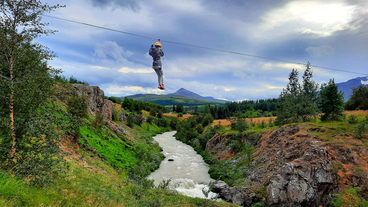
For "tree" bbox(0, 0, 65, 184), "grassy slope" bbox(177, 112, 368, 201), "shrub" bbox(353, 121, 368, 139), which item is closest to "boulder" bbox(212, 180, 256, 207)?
"grassy slope" bbox(177, 112, 368, 201)

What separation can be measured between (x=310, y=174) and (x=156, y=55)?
2912cm

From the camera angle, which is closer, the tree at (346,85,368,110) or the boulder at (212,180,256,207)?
the boulder at (212,180,256,207)

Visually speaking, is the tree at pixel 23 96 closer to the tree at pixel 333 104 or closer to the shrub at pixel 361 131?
the shrub at pixel 361 131

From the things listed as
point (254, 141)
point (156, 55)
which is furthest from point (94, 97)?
point (254, 141)

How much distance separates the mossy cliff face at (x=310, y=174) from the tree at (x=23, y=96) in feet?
69.3

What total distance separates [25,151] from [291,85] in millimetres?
85763

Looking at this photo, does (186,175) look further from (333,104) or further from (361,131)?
(333,104)

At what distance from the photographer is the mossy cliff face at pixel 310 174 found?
1598 centimetres

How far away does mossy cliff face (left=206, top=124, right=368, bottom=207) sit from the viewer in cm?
1598

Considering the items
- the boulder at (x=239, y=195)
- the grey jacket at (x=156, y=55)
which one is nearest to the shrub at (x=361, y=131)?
the boulder at (x=239, y=195)

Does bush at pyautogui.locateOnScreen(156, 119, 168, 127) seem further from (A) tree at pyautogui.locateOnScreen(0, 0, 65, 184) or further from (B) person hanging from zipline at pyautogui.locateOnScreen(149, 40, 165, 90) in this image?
(A) tree at pyautogui.locateOnScreen(0, 0, 65, 184)

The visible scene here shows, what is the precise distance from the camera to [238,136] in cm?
3859

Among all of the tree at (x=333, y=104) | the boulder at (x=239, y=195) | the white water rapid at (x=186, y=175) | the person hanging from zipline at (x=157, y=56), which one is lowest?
the white water rapid at (x=186, y=175)

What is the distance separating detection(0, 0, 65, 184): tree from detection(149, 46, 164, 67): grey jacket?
71.5ft
